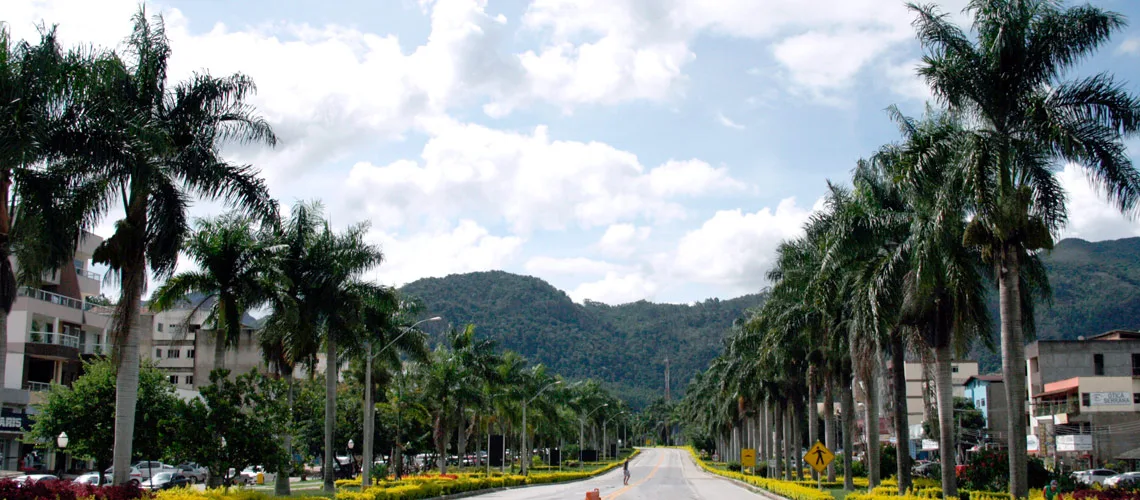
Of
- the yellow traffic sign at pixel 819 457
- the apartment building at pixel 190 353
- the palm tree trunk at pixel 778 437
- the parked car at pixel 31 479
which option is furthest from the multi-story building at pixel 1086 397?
the parked car at pixel 31 479

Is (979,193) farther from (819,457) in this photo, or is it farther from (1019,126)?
(819,457)

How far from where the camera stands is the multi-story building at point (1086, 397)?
6675 cm

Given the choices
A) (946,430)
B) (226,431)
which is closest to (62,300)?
(226,431)

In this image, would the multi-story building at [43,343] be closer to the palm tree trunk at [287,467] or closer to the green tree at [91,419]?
the green tree at [91,419]

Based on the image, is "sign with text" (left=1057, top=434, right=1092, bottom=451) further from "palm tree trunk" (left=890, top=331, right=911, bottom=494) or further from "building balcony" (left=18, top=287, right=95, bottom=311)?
"building balcony" (left=18, top=287, right=95, bottom=311)

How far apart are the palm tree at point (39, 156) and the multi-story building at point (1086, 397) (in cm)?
6697

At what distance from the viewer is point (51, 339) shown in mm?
54438

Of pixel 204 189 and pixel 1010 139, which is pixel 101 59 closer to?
pixel 204 189

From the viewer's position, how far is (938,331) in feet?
85.2

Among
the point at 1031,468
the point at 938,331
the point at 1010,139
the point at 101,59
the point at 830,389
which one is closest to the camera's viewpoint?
the point at 101,59

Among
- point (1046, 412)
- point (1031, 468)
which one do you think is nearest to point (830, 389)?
point (1031, 468)

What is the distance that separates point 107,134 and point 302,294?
17033 mm

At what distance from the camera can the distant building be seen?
3730 inches

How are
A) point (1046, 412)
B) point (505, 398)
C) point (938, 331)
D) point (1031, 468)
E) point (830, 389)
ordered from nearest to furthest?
point (938, 331) → point (1031, 468) → point (830, 389) → point (505, 398) → point (1046, 412)
